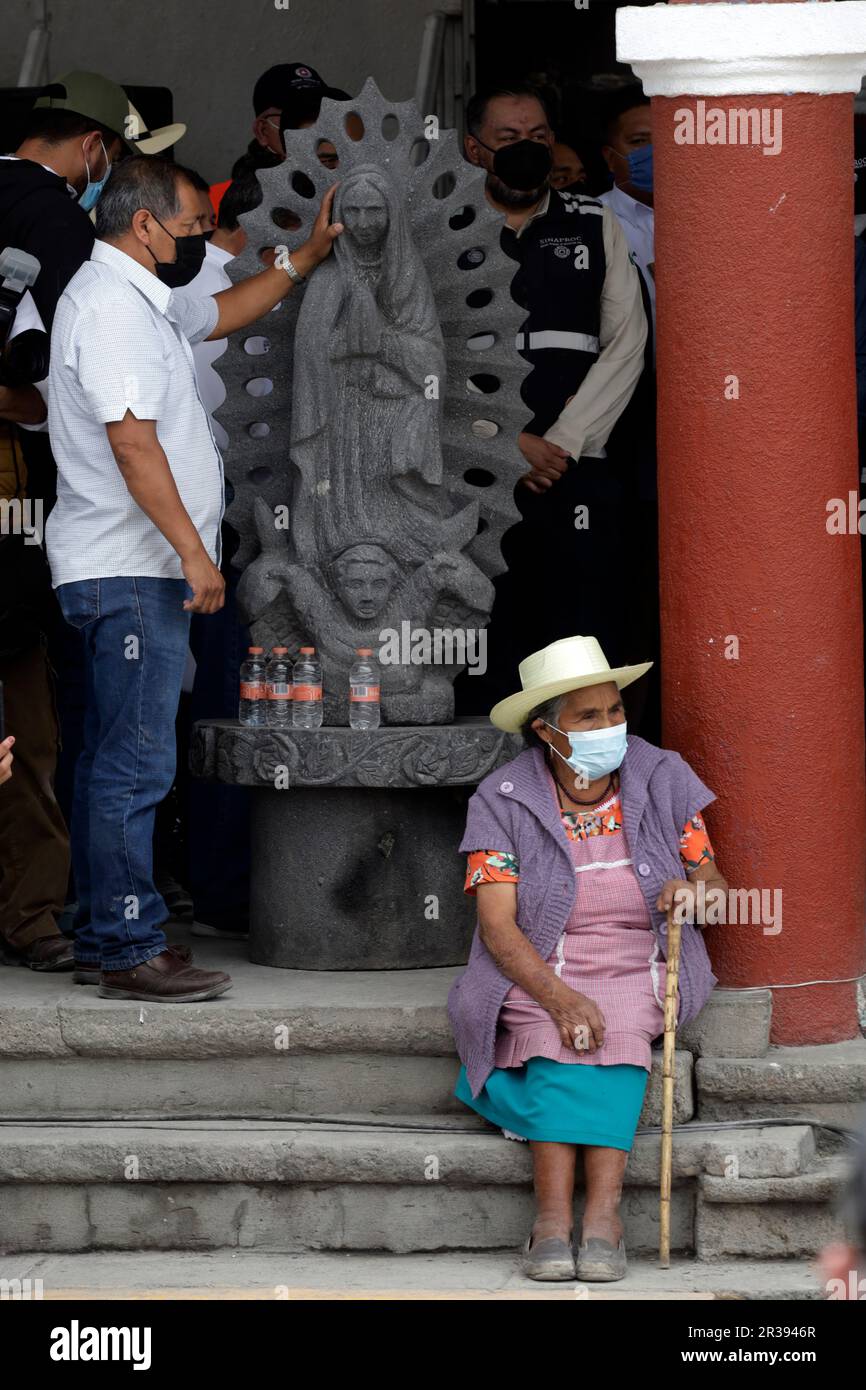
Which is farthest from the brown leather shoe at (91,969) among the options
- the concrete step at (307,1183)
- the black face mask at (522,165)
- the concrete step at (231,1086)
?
the black face mask at (522,165)

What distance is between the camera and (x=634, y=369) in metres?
6.23

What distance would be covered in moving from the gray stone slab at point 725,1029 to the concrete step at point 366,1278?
46 centimetres

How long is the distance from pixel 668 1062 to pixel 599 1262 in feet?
1.45

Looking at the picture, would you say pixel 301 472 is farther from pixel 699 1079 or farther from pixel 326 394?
pixel 699 1079

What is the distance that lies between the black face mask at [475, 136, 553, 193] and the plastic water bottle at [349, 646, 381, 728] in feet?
5.37

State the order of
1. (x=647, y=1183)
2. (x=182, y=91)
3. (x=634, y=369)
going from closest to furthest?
(x=647, y=1183) < (x=634, y=369) < (x=182, y=91)

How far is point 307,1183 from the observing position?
4.76 metres

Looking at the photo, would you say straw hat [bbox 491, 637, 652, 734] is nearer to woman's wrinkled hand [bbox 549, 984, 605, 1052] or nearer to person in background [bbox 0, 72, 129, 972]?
woman's wrinkled hand [bbox 549, 984, 605, 1052]

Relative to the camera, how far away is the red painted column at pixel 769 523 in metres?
4.79

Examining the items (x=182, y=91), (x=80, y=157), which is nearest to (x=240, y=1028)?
(x=80, y=157)

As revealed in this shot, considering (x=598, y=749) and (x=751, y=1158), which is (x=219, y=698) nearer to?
(x=598, y=749)

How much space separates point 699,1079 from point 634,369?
7.48 ft

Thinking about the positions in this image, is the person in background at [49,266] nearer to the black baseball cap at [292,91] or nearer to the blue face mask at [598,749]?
the black baseball cap at [292,91]

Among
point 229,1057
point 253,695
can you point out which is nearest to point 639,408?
point 253,695
